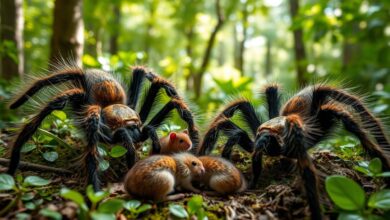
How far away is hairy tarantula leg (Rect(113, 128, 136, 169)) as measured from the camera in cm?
297

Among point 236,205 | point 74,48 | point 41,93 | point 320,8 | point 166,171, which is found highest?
point 320,8

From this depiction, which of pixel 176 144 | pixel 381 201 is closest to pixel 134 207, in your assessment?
pixel 176 144

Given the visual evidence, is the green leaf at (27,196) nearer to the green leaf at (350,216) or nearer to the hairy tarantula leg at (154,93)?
the hairy tarantula leg at (154,93)

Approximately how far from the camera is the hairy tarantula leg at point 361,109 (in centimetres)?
310

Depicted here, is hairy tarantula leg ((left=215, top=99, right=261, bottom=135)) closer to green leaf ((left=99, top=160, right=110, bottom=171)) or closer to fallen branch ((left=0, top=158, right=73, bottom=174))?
green leaf ((left=99, top=160, right=110, bottom=171))

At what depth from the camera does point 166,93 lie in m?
3.93

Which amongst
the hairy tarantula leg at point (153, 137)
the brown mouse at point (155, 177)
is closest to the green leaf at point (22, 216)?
the brown mouse at point (155, 177)

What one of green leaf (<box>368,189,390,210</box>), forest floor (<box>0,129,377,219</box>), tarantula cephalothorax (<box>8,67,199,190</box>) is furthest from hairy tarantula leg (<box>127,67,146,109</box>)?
green leaf (<box>368,189,390,210</box>)

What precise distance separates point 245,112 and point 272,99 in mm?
447

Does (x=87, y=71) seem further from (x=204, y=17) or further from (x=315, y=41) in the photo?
(x=204, y=17)

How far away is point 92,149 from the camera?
265 centimetres

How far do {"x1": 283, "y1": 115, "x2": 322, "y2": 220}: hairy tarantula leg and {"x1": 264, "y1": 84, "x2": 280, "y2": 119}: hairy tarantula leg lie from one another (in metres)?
1.10

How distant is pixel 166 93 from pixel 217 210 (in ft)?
5.62

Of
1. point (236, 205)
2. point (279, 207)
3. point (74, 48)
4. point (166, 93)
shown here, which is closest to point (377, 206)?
point (279, 207)
